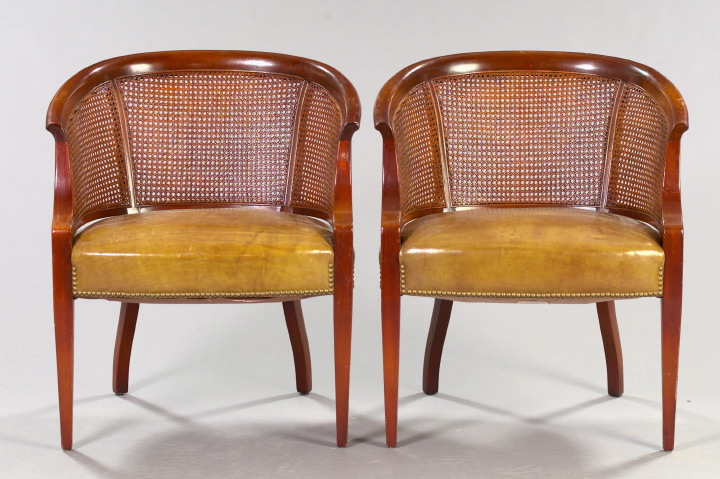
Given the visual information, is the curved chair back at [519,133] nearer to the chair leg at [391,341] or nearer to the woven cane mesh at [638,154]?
the woven cane mesh at [638,154]

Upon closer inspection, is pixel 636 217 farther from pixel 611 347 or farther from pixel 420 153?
pixel 420 153

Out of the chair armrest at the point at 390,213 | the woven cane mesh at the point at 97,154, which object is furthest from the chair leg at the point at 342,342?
the woven cane mesh at the point at 97,154

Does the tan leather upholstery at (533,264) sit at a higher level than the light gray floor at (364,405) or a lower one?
higher

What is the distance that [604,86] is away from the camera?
368cm

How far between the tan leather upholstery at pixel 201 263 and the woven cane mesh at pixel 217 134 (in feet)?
2.13

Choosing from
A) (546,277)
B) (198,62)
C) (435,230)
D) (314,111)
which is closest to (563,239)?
(546,277)

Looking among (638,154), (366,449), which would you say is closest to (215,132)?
(366,449)

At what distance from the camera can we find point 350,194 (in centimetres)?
312

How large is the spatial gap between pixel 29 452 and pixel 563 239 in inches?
60.6

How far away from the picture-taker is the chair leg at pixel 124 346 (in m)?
3.66

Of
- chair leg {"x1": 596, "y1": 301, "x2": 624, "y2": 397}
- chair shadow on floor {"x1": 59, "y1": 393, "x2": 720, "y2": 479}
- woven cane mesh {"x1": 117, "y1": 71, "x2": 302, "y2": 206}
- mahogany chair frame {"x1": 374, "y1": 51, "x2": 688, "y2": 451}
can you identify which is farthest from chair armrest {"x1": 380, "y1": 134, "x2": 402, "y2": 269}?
chair leg {"x1": 596, "y1": 301, "x2": 624, "y2": 397}

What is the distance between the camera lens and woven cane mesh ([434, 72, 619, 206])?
12.2ft

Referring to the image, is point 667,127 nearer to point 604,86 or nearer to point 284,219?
point 604,86

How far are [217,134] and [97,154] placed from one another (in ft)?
1.31
